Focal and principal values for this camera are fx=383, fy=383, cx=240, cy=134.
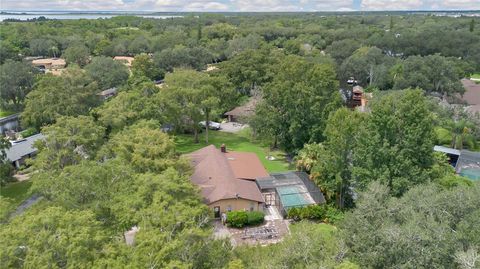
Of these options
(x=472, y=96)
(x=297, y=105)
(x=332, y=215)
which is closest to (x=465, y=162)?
(x=297, y=105)

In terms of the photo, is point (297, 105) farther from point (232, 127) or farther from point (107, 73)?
point (107, 73)

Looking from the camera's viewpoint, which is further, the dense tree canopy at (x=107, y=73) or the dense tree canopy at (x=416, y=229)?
the dense tree canopy at (x=107, y=73)

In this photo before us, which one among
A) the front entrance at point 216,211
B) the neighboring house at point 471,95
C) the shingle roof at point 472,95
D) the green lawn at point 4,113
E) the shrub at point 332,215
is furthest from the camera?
the shingle roof at point 472,95

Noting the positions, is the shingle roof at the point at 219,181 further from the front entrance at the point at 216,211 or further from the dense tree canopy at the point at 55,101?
the dense tree canopy at the point at 55,101

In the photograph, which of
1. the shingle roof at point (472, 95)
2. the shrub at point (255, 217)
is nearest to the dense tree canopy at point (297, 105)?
the shrub at point (255, 217)

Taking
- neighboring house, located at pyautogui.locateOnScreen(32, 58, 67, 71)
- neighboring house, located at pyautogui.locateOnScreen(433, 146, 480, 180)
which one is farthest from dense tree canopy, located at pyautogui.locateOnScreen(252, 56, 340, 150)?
neighboring house, located at pyautogui.locateOnScreen(32, 58, 67, 71)

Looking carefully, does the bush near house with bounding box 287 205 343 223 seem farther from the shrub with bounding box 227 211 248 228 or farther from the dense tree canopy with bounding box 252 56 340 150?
the dense tree canopy with bounding box 252 56 340 150
